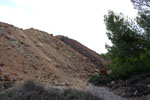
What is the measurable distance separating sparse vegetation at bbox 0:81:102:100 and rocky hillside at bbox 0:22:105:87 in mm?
3398

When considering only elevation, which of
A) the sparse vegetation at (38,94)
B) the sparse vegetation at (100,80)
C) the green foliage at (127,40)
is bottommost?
the sparse vegetation at (38,94)

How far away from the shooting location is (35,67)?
11602 millimetres

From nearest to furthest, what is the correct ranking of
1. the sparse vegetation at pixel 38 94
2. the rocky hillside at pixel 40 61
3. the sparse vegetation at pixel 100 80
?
1. the sparse vegetation at pixel 38 94
2. the rocky hillside at pixel 40 61
3. the sparse vegetation at pixel 100 80

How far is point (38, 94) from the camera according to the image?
5.41 m

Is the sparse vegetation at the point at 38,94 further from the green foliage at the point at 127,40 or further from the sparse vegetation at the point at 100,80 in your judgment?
the sparse vegetation at the point at 100,80

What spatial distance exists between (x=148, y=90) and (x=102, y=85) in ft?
11.6

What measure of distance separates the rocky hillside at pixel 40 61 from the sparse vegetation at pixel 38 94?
3.40 meters

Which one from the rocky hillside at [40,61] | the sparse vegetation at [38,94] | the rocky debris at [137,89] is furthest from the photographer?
the rocky hillside at [40,61]

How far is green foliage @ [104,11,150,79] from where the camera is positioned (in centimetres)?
855

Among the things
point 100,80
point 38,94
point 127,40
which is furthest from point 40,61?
point 38,94

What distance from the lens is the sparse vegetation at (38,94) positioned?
201 inches

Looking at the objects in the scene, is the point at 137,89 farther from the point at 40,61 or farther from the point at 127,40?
the point at 40,61

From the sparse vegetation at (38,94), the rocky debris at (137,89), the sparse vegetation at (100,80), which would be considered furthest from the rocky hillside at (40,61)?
the sparse vegetation at (38,94)

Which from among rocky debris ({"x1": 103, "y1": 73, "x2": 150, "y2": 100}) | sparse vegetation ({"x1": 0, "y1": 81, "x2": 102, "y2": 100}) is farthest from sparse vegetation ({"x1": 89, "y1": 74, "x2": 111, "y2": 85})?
sparse vegetation ({"x1": 0, "y1": 81, "x2": 102, "y2": 100})
